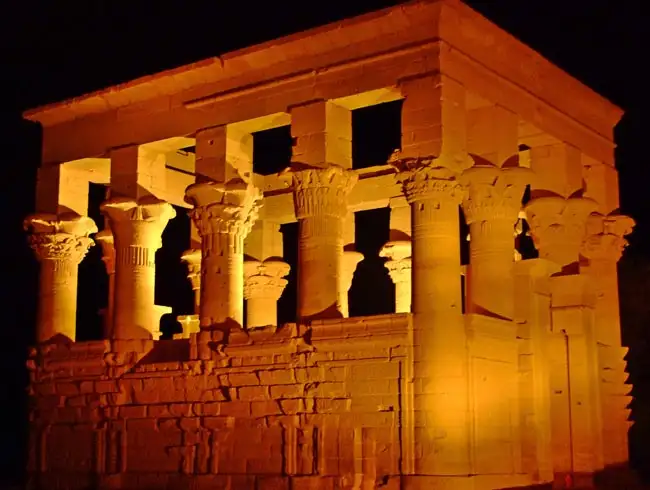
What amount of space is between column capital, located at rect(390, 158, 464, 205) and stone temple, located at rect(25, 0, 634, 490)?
4cm

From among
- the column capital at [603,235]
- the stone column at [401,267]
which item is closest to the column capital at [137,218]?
the stone column at [401,267]

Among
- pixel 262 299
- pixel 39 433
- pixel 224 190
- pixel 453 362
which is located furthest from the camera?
pixel 262 299

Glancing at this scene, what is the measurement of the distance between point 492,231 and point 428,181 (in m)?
2.38

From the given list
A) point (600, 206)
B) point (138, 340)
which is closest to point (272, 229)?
point (138, 340)

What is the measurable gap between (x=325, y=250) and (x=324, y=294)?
89cm

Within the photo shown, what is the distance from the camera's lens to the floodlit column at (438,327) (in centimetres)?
2284

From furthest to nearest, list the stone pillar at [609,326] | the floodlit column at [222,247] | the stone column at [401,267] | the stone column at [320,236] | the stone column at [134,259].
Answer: the stone column at [401,267], the stone pillar at [609,326], the stone column at [134,259], the floodlit column at [222,247], the stone column at [320,236]

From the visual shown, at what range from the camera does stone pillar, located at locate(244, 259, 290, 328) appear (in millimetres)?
33031

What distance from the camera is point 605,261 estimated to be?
29766 millimetres

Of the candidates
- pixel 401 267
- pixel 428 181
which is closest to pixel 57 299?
pixel 401 267

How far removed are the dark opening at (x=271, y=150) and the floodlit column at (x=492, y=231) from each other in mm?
14760

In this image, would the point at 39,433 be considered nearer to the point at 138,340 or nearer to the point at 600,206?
the point at 138,340

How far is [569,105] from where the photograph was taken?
92.9 ft

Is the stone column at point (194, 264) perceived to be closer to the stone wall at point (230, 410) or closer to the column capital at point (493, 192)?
the stone wall at point (230, 410)
